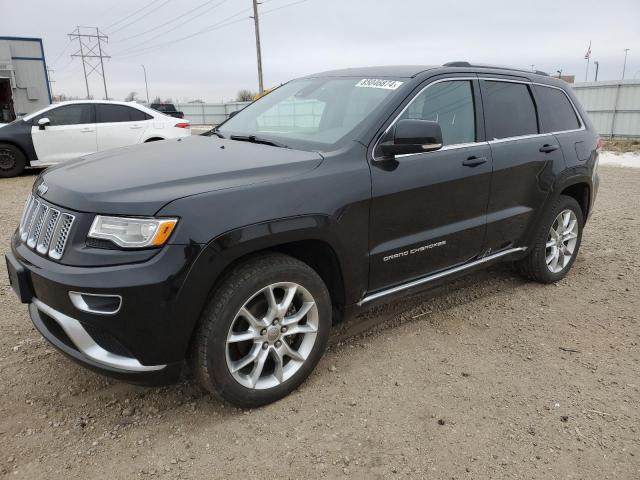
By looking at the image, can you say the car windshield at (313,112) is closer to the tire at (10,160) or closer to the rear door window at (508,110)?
the rear door window at (508,110)

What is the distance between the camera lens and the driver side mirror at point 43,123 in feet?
31.7

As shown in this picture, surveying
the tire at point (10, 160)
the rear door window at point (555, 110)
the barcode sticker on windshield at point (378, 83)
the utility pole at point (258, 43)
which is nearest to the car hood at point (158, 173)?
the barcode sticker on windshield at point (378, 83)

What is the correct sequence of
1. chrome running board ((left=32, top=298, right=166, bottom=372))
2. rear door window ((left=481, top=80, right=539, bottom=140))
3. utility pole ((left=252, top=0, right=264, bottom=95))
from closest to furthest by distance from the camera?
chrome running board ((left=32, top=298, right=166, bottom=372))
rear door window ((left=481, top=80, right=539, bottom=140))
utility pole ((left=252, top=0, right=264, bottom=95))

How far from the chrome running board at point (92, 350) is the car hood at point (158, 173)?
1.67 ft

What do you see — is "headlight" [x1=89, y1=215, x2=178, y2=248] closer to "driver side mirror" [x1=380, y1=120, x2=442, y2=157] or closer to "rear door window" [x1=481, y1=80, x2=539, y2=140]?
"driver side mirror" [x1=380, y1=120, x2=442, y2=157]

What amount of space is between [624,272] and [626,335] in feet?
4.86

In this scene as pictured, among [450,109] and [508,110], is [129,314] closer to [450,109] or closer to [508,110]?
[450,109]

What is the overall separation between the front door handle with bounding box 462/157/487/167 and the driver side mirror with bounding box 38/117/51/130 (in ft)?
29.8

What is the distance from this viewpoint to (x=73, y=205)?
2.30 meters

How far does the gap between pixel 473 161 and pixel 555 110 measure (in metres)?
1.40

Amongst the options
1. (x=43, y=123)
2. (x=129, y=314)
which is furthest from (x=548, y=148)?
(x=43, y=123)

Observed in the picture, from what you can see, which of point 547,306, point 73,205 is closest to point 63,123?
point 73,205

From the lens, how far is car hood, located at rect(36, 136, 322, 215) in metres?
2.25

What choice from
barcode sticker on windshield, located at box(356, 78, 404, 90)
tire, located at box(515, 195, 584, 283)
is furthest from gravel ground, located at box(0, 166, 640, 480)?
barcode sticker on windshield, located at box(356, 78, 404, 90)
